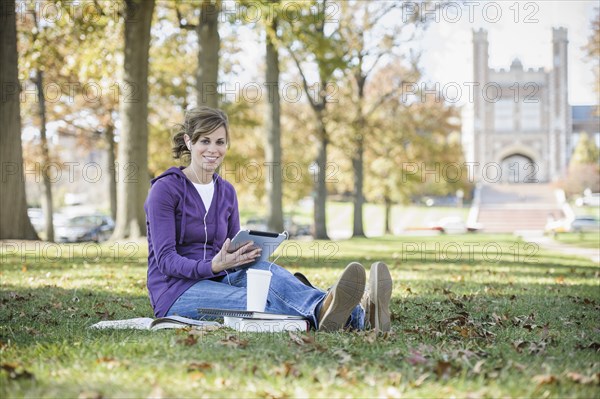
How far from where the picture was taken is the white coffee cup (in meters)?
4.05

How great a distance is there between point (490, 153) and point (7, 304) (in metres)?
62.1

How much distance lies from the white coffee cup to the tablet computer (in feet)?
0.43

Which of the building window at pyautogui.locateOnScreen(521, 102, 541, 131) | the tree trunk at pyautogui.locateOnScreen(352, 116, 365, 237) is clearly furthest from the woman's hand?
the building window at pyautogui.locateOnScreen(521, 102, 541, 131)

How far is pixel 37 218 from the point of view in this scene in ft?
137

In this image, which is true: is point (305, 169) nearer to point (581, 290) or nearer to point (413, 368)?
point (581, 290)

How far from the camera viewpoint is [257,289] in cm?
408

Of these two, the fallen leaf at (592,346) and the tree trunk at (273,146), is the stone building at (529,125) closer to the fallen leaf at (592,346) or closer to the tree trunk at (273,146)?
the tree trunk at (273,146)

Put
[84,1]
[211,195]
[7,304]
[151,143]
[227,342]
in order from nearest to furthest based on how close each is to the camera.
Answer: [227,342]
[211,195]
[7,304]
[84,1]
[151,143]

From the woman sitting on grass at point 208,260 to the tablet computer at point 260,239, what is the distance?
0.04m

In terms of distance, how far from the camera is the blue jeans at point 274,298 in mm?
4184

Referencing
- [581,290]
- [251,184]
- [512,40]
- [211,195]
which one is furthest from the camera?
[251,184]

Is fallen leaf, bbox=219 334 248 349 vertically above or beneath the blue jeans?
beneath

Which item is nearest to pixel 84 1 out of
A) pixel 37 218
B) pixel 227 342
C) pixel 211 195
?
pixel 211 195

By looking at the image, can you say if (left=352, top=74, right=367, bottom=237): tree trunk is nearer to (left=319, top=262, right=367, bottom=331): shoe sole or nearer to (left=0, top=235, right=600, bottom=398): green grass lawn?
(left=0, top=235, right=600, bottom=398): green grass lawn
